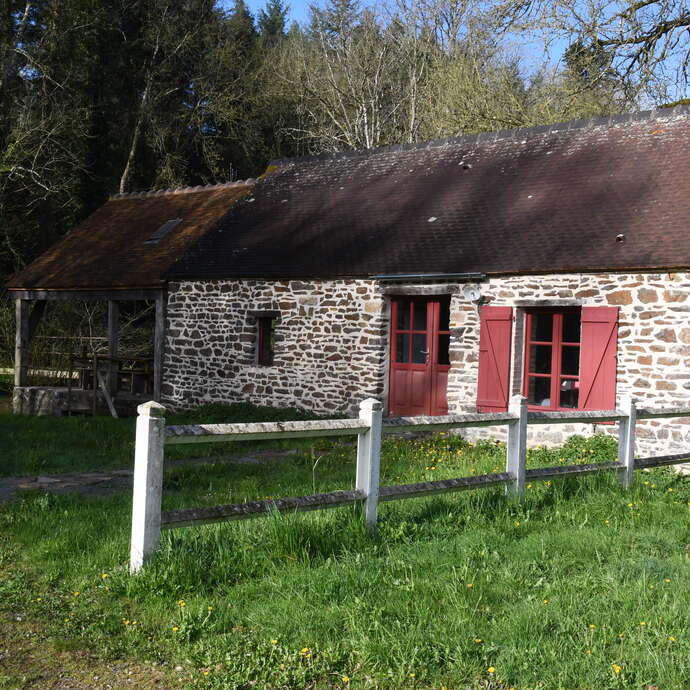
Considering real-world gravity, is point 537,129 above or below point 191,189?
above

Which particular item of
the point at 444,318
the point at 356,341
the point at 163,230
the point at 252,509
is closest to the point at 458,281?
the point at 444,318

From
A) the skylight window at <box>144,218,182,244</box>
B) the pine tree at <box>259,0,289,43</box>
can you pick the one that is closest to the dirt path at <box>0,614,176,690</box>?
the skylight window at <box>144,218,182,244</box>

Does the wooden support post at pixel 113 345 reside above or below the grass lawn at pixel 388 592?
above

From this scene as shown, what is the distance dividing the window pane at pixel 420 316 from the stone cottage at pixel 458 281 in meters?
0.04

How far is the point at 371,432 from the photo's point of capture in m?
5.68

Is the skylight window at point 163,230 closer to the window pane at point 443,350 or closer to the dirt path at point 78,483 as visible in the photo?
the window pane at point 443,350

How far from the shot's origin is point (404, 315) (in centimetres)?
1402

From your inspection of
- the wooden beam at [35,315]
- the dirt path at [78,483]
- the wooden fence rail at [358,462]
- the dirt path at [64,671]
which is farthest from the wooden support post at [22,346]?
the dirt path at [64,671]

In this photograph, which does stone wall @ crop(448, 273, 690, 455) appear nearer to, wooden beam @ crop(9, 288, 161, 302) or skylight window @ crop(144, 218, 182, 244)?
wooden beam @ crop(9, 288, 161, 302)

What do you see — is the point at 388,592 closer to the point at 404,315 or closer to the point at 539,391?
the point at 539,391

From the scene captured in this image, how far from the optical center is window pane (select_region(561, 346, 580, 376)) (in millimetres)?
12094

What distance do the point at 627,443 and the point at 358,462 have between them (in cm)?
311

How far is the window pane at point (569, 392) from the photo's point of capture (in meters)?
12.0

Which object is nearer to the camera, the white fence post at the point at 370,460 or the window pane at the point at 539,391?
the white fence post at the point at 370,460
